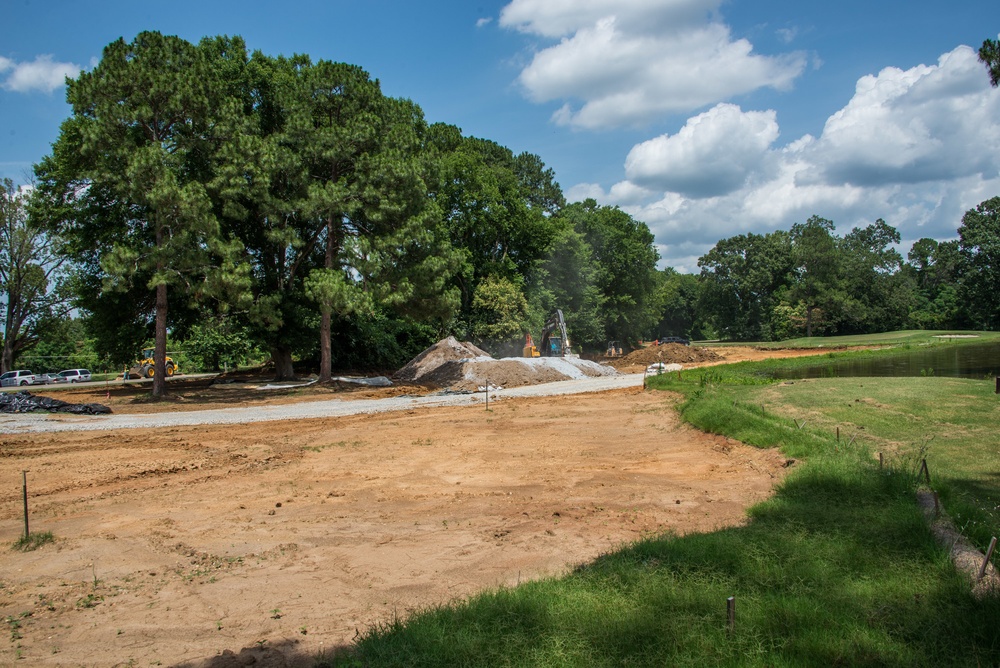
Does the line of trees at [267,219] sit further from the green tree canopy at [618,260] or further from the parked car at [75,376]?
the green tree canopy at [618,260]

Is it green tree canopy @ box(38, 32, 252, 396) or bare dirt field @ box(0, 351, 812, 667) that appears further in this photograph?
green tree canopy @ box(38, 32, 252, 396)

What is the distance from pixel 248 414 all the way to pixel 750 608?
19880mm

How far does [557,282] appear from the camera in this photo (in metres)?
50.9

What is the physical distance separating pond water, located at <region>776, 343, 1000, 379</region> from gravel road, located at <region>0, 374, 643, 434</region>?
10.3 metres

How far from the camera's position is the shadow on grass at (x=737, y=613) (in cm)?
438

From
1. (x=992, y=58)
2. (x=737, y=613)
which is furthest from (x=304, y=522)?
(x=992, y=58)

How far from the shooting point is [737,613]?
4891 mm

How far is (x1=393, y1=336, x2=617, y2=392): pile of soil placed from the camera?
102 ft

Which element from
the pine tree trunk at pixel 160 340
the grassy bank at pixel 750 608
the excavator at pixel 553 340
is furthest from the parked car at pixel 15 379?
the grassy bank at pixel 750 608

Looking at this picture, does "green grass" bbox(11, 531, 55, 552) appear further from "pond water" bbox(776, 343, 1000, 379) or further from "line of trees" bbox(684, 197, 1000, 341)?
"line of trees" bbox(684, 197, 1000, 341)

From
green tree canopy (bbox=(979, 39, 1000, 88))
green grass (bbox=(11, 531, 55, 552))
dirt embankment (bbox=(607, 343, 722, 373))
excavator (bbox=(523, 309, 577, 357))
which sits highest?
green tree canopy (bbox=(979, 39, 1000, 88))

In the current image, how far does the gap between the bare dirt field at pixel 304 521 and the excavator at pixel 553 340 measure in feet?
78.8

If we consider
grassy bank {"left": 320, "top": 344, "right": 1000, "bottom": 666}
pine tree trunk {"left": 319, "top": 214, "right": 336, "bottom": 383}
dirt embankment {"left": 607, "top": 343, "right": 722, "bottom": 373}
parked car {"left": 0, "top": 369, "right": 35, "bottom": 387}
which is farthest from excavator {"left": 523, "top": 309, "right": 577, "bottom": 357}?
parked car {"left": 0, "top": 369, "right": 35, "bottom": 387}

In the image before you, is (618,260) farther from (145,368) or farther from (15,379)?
(15,379)
